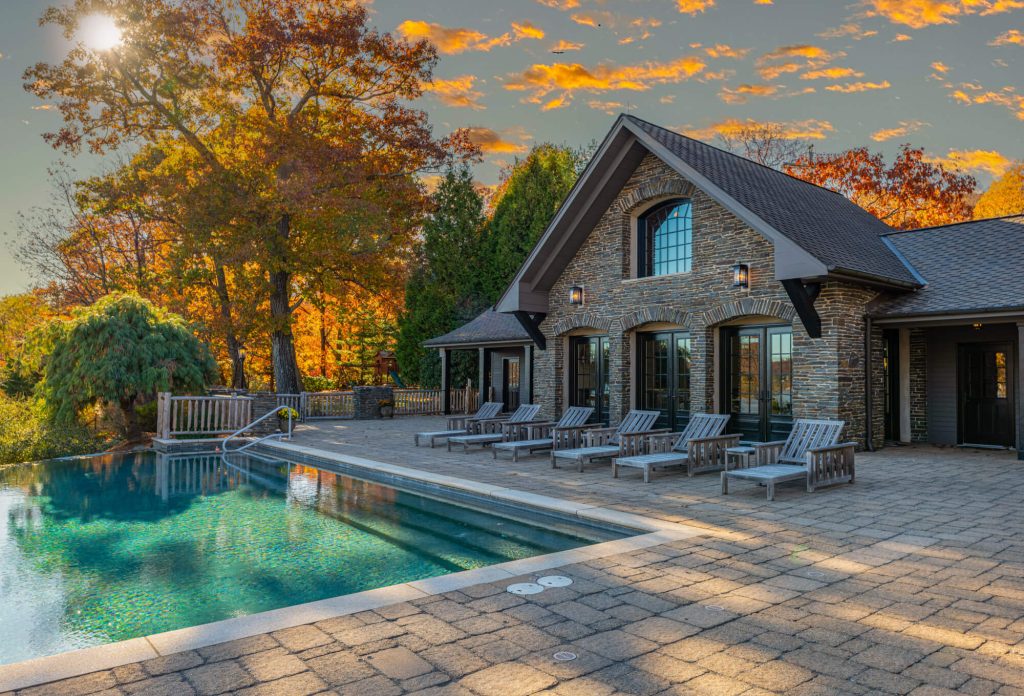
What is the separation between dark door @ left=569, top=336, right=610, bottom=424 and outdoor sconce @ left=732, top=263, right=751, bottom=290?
383 centimetres

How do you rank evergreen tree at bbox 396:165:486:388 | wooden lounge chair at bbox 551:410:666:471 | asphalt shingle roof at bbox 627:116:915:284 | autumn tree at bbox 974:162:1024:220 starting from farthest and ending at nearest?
autumn tree at bbox 974:162:1024:220 < evergreen tree at bbox 396:165:486:388 < asphalt shingle roof at bbox 627:116:915:284 < wooden lounge chair at bbox 551:410:666:471

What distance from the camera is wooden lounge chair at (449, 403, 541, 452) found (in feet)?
44.9

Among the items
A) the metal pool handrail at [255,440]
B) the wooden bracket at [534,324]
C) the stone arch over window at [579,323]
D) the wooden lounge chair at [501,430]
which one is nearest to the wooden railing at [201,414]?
the metal pool handrail at [255,440]

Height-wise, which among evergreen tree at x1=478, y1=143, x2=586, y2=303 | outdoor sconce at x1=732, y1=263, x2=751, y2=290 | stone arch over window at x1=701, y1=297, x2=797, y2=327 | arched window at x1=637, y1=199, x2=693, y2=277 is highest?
evergreen tree at x1=478, y1=143, x2=586, y2=303

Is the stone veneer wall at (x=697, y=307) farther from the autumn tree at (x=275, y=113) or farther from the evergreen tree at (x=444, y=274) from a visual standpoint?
the evergreen tree at (x=444, y=274)

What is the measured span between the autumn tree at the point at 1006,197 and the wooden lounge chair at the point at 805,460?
A: 2882 centimetres

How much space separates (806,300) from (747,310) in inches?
47.7

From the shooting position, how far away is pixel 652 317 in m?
14.2

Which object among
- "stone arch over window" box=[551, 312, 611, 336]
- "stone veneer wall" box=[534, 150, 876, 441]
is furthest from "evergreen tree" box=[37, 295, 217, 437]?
"stone arch over window" box=[551, 312, 611, 336]

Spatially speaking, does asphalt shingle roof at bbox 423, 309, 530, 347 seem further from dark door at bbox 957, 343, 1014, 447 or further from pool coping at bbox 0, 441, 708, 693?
pool coping at bbox 0, 441, 708, 693

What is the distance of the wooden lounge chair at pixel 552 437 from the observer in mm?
12164

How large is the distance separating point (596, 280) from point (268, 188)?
13316mm

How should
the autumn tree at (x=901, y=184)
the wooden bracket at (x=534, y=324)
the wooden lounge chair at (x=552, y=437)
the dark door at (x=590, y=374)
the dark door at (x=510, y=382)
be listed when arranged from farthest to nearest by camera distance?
the autumn tree at (x=901, y=184) → the dark door at (x=510, y=382) → the wooden bracket at (x=534, y=324) → the dark door at (x=590, y=374) → the wooden lounge chair at (x=552, y=437)

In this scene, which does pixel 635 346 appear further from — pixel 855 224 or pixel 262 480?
pixel 262 480
